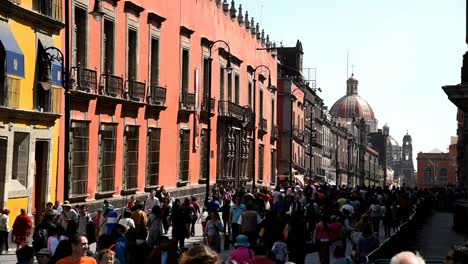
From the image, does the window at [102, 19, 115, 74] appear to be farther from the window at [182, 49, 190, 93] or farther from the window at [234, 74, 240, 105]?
the window at [234, 74, 240, 105]

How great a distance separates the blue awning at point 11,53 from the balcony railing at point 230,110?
25.0m

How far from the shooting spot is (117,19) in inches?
1262

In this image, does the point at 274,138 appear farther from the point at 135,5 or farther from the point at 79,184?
the point at 79,184

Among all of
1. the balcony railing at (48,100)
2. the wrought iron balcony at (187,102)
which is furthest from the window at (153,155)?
the balcony railing at (48,100)

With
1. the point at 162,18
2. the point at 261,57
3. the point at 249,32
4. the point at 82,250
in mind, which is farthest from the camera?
the point at 261,57

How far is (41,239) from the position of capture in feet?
49.6

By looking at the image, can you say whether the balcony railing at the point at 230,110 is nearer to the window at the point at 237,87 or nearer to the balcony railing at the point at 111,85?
the window at the point at 237,87

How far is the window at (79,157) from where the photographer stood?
28.0 m

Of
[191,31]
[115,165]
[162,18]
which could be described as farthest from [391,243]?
[191,31]

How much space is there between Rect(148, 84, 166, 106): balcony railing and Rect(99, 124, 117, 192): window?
4142 millimetres

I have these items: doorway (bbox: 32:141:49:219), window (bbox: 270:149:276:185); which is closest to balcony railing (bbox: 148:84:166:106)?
doorway (bbox: 32:141:49:219)

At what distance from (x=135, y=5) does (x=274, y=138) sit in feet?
117

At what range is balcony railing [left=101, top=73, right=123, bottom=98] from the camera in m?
30.3

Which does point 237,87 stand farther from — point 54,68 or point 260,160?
point 54,68
